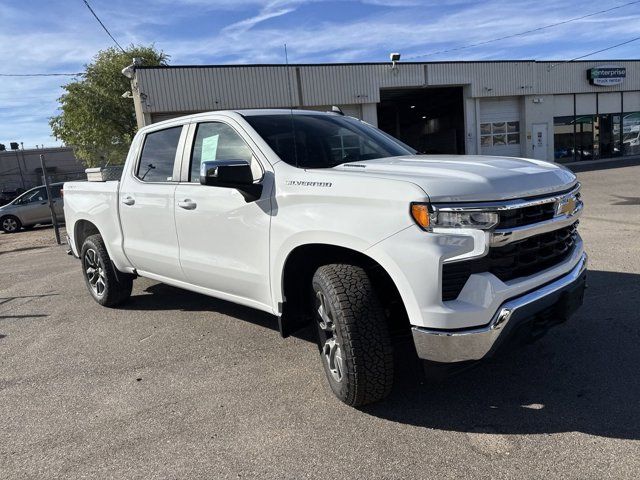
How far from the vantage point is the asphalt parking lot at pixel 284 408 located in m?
2.76

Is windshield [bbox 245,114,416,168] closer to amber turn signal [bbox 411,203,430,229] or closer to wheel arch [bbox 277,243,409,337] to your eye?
wheel arch [bbox 277,243,409,337]

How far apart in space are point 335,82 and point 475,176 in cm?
2433

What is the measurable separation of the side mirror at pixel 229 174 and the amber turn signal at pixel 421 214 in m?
1.24

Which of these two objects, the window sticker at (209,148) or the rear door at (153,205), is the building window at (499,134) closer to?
the rear door at (153,205)

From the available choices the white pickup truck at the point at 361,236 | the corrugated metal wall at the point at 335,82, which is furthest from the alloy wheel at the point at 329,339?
the corrugated metal wall at the point at 335,82

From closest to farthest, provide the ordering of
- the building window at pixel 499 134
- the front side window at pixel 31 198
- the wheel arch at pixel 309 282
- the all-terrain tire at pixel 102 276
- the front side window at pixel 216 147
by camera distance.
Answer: the wheel arch at pixel 309 282 < the front side window at pixel 216 147 < the all-terrain tire at pixel 102 276 < the front side window at pixel 31 198 < the building window at pixel 499 134

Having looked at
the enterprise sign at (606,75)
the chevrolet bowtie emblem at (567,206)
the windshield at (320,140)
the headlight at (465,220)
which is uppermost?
the enterprise sign at (606,75)

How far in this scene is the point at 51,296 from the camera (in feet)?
22.5

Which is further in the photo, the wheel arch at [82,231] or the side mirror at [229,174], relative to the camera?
the wheel arch at [82,231]

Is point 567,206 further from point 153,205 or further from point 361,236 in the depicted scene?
point 153,205

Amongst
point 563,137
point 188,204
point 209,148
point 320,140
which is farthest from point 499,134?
point 188,204

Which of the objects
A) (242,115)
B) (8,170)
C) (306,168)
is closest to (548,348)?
(306,168)

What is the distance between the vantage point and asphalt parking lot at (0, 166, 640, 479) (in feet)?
9.05

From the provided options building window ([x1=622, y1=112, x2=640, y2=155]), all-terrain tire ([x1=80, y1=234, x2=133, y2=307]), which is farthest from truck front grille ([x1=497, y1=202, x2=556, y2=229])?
building window ([x1=622, y1=112, x2=640, y2=155])
